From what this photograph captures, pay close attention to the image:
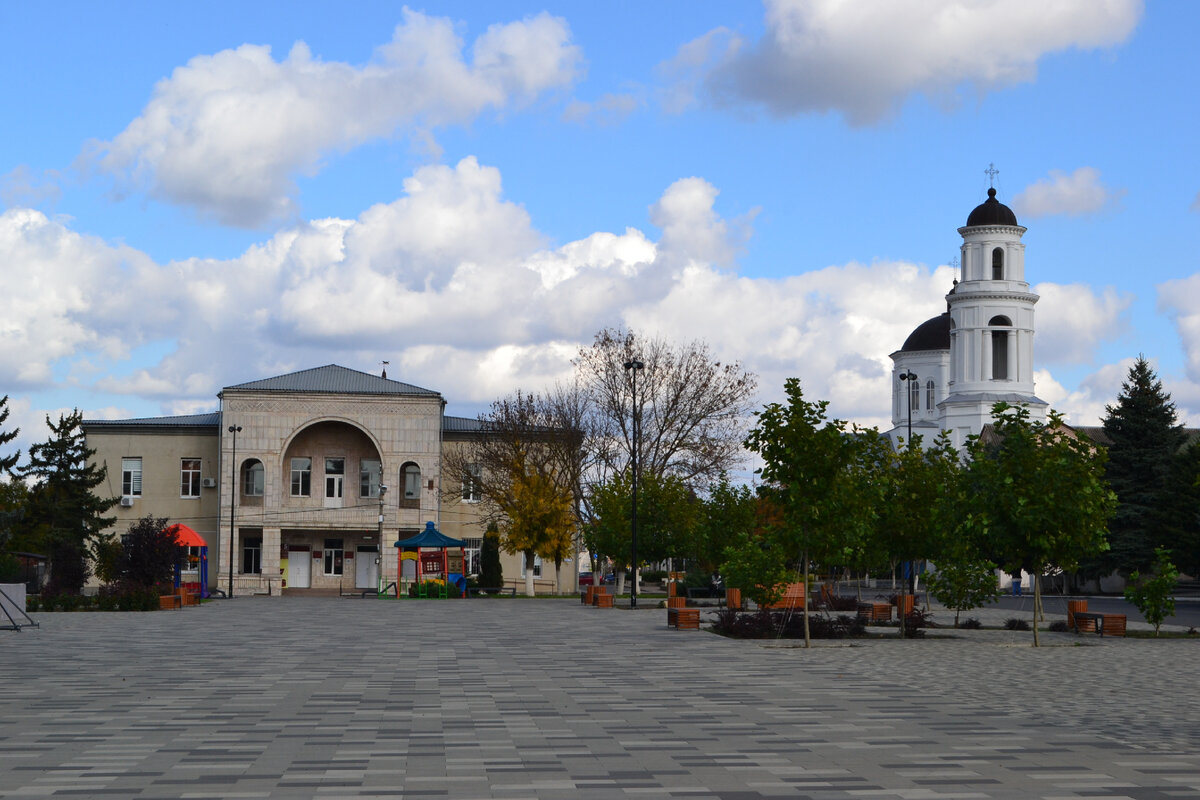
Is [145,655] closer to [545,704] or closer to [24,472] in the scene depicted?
[545,704]

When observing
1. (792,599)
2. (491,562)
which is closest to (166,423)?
(491,562)

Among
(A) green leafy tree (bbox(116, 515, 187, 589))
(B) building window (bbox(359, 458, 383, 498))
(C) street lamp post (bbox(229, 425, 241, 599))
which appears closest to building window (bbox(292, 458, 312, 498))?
(B) building window (bbox(359, 458, 383, 498))

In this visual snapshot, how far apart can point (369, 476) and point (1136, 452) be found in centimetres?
3598

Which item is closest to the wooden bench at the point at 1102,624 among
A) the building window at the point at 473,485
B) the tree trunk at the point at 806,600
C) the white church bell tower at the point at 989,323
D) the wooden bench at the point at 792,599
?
the wooden bench at the point at 792,599

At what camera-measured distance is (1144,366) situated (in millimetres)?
57406

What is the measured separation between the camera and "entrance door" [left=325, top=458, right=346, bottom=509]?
6350cm

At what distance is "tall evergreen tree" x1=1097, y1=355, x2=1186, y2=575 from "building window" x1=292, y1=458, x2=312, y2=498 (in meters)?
37.0

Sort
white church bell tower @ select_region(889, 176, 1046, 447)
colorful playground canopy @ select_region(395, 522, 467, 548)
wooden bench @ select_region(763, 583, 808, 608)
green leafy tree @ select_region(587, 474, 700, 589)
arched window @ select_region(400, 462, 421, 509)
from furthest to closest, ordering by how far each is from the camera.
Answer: white church bell tower @ select_region(889, 176, 1046, 447), arched window @ select_region(400, 462, 421, 509), colorful playground canopy @ select_region(395, 522, 467, 548), green leafy tree @ select_region(587, 474, 700, 589), wooden bench @ select_region(763, 583, 808, 608)

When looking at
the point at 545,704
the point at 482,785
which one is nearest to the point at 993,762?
A: the point at 482,785

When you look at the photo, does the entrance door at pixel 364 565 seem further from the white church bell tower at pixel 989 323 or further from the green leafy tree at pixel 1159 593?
the green leafy tree at pixel 1159 593

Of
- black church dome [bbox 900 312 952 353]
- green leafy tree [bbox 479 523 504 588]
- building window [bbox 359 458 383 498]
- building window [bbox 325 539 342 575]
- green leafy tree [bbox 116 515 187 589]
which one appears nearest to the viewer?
green leafy tree [bbox 116 515 187 589]

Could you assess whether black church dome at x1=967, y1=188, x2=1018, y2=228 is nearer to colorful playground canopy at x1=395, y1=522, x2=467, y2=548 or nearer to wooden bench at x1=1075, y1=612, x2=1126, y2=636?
colorful playground canopy at x1=395, y1=522, x2=467, y2=548

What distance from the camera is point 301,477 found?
63.5m

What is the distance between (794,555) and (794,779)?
15.8 meters
